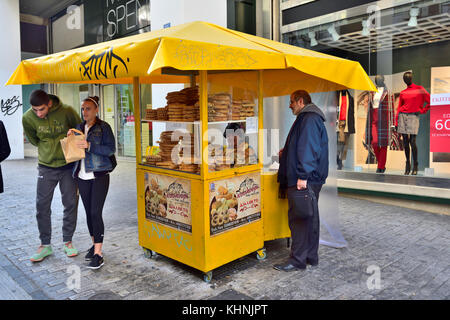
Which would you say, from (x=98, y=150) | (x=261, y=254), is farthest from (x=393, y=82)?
(x=98, y=150)

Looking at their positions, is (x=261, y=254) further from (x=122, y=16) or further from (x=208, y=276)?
(x=122, y=16)

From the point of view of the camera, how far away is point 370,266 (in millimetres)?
4078

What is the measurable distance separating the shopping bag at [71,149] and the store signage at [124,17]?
8.33m

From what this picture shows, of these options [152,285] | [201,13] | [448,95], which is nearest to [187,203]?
[152,285]

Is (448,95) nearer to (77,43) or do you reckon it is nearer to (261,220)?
(261,220)

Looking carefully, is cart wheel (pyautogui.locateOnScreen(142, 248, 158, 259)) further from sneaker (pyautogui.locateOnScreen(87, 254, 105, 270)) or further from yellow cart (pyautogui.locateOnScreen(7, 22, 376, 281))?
sneaker (pyautogui.locateOnScreen(87, 254, 105, 270))

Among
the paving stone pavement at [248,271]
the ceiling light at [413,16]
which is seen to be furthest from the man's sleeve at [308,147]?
the ceiling light at [413,16]

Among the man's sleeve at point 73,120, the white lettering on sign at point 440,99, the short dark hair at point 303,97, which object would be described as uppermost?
the white lettering on sign at point 440,99

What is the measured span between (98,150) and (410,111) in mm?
6308

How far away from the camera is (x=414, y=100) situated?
7.42 meters

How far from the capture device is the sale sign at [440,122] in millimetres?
6879

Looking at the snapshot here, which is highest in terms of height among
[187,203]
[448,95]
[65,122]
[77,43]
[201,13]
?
[77,43]

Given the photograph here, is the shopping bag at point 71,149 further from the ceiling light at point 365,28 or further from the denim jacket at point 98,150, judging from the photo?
the ceiling light at point 365,28
